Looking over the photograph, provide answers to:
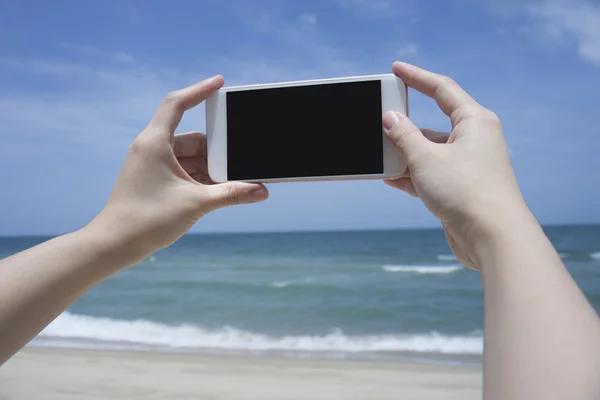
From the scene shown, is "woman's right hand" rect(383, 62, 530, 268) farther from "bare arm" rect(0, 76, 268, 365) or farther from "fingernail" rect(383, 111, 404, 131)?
"bare arm" rect(0, 76, 268, 365)

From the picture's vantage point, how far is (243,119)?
1991mm

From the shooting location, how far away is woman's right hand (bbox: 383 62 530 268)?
1.12 m

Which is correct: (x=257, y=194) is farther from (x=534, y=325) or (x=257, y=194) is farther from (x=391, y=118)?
(x=534, y=325)

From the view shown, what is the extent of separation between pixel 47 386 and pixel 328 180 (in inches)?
189

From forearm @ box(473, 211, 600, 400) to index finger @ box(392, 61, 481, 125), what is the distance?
1.88 feet

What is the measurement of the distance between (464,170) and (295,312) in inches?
378

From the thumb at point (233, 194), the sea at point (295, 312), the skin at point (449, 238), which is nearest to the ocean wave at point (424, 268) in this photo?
the sea at point (295, 312)

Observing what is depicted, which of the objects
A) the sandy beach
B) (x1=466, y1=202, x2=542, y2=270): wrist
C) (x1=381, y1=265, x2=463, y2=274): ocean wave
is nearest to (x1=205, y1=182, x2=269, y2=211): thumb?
(x1=466, y1=202, x2=542, y2=270): wrist

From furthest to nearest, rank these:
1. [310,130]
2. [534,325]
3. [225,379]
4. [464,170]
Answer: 1. [225,379]
2. [310,130]
3. [464,170]
4. [534,325]

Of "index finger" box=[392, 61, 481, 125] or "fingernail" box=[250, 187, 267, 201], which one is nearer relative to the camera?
"index finger" box=[392, 61, 481, 125]

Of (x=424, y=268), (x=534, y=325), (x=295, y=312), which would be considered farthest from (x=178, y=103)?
(x=424, y=268)

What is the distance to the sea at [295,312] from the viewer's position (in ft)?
25.6

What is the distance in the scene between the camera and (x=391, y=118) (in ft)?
5.92

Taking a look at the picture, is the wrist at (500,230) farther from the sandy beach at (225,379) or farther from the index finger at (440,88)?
the sandy beach at (225,379)
